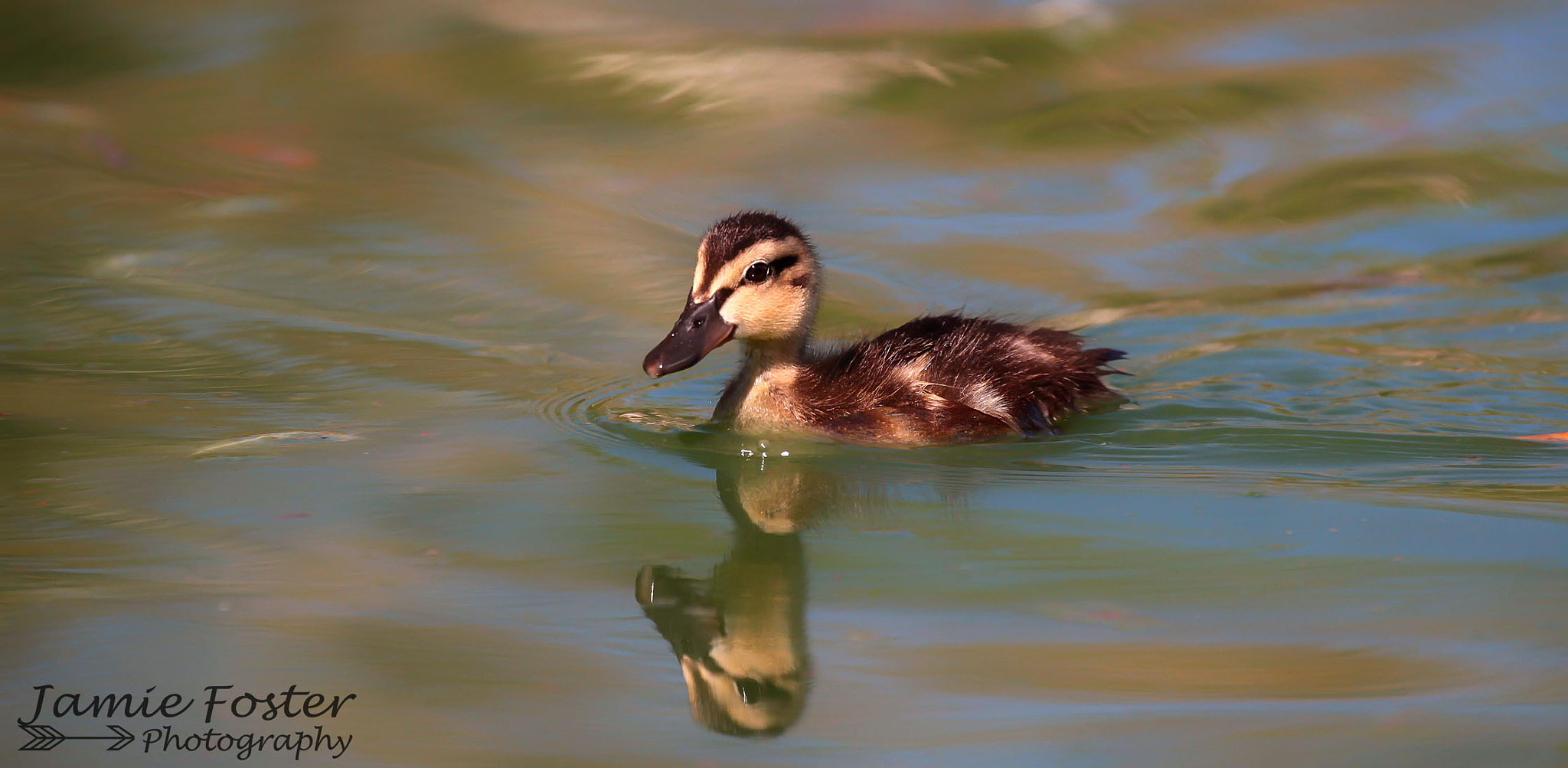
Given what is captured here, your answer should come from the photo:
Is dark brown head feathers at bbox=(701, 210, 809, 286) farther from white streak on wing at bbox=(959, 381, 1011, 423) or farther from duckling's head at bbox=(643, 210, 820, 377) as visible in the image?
white streak on wing at bbox=(959, 381, 1011, 423)

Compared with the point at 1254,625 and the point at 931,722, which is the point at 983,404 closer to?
the point at 1254,625

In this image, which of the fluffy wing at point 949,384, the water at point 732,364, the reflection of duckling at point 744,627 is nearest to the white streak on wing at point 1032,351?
the fluffy wing at point 949,384

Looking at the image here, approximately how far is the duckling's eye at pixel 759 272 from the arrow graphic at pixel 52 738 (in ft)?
8.24

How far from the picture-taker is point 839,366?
528 centimetres

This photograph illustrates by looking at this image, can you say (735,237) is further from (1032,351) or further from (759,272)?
(1032,351)

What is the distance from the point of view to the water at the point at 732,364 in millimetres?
3137

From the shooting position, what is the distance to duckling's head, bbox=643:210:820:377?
4957 mm

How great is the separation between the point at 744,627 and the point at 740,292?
1.82 m

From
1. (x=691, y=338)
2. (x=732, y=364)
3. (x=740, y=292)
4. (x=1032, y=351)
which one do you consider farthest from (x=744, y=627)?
(x=732, y=364)

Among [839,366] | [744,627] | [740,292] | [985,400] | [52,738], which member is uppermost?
[740,292]

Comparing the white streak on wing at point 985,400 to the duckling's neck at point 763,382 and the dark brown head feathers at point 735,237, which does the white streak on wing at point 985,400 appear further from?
the dark brown head feathers at point 735,237

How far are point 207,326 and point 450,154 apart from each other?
2200 millimetres

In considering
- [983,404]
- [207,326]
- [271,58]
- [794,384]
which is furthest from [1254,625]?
[271,58]

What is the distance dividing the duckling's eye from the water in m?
0.50
